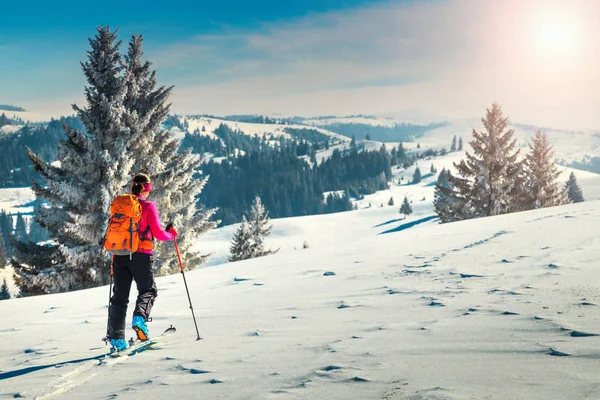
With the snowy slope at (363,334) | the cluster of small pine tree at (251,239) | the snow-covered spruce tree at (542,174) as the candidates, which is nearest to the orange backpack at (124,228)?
the snowy slope at (363,334)

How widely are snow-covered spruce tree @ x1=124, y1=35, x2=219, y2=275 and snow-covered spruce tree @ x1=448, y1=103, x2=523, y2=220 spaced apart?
846 inches

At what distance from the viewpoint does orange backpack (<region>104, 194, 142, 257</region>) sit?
5.73 m

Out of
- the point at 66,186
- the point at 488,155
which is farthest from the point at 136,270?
the point at 488,155

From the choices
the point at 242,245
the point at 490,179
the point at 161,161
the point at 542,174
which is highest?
the point at 161,161

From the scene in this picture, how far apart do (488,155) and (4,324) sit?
35602mm

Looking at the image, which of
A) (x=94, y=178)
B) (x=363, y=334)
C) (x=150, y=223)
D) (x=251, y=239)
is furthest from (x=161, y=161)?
(x=251, y=239)

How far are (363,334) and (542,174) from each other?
43340 mm

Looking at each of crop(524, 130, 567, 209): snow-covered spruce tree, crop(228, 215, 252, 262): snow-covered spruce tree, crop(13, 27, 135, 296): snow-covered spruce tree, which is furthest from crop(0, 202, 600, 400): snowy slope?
crop(524, 130, 567, 209): snow-covered spruce tree

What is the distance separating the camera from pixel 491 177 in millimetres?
36188

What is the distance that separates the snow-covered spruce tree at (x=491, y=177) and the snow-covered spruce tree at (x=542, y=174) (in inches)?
200

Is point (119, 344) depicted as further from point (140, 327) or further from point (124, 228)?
point (124, 228)

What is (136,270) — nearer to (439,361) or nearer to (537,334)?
(439,361)

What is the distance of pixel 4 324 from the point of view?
26.3 feet

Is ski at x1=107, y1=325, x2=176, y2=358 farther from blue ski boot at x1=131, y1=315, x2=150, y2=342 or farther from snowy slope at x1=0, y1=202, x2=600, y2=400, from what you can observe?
snowy slope at x1=0, y1=202, x2=600, y2=400
